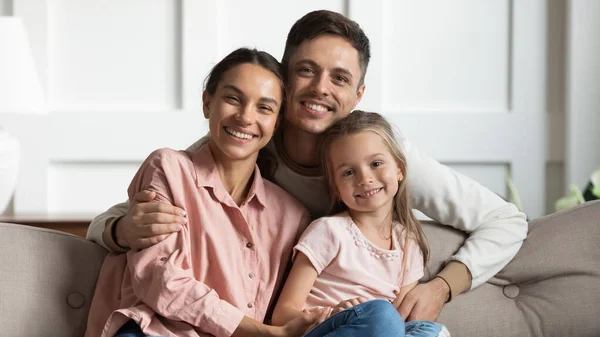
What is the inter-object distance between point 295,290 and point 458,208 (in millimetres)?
470

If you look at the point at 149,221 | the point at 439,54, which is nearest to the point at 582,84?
the point at 439,54

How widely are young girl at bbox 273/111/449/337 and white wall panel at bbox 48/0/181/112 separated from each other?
66.4 inches

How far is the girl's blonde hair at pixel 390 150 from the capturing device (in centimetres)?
178

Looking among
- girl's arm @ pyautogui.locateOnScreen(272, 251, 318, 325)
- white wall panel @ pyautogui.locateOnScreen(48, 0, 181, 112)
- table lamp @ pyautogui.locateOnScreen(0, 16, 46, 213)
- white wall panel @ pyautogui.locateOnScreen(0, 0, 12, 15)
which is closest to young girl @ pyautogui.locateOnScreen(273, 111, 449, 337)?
girl's arm @ pyautogui.locateOnScreen(272, 251, 318, 325)

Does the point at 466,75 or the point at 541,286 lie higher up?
the point at 466,75

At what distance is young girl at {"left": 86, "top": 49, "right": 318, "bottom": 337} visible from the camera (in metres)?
1.54

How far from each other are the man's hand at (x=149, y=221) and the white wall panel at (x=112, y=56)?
1.79 meters

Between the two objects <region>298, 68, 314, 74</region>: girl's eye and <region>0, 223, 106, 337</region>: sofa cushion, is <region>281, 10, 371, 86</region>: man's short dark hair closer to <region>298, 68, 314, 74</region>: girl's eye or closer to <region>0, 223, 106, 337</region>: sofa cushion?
<region>298, 68, 314, 74</region>: girl's eye

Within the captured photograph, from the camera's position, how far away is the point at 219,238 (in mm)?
1662

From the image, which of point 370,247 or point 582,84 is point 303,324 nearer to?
point 370,247

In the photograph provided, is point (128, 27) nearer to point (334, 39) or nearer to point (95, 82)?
point (95, 82)

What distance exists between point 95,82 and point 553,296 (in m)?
2.21

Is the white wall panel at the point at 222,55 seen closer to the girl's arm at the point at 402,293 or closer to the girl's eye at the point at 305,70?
the girl's eye at the point at 305,70

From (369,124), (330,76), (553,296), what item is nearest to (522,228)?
(553,296)
